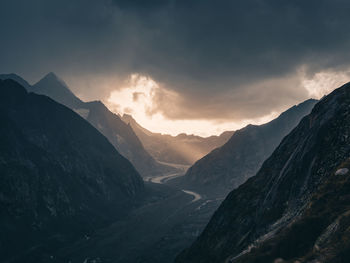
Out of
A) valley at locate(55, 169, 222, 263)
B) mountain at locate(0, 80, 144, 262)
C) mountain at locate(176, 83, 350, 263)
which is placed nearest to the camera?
mountain at locate(176, 83, 350, 263)

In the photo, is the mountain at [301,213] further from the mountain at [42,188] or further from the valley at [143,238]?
the mountain at [42,188]

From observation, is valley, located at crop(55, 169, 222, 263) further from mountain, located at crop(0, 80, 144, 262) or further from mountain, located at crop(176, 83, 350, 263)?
mountain, located at crop(176, 83, 350, 263)

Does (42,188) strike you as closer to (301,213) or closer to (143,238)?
(143,238)

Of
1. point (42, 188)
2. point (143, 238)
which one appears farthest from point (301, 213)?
point (42, 188)

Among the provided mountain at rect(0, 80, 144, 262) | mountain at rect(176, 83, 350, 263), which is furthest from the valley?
mountain at rect(176, 83, 350, 263)

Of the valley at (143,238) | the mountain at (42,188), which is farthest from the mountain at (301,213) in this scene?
the mountain at (42,188)
